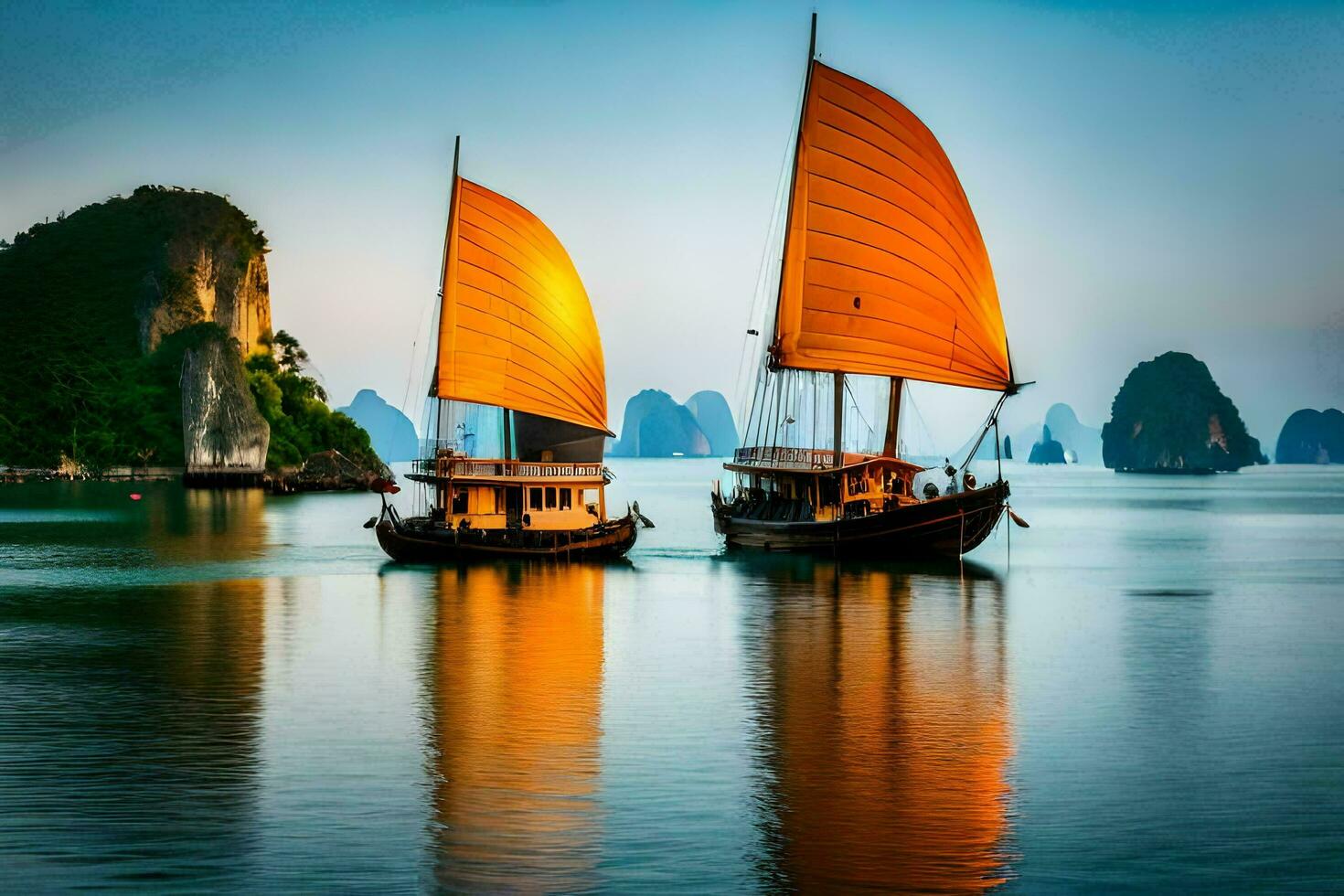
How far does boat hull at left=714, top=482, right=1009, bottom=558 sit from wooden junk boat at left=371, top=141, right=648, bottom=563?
215 inches

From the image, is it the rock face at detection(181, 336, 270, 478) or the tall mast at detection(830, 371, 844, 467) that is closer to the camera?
the tall mast at detection(830, 371, 844, 467)

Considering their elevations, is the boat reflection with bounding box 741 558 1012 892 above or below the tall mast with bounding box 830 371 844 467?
below

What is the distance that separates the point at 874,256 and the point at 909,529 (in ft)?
29.5

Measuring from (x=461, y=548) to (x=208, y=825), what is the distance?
25.3 metres

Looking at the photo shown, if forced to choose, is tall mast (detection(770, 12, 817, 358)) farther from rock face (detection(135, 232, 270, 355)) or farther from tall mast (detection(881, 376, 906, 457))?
rock face (detection(135, 232, 270, 355))

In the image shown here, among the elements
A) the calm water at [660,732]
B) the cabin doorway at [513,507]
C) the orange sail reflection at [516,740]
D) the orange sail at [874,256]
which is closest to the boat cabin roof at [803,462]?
the orange sail at [874,256]

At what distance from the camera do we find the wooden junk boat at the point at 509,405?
38750 millimetres

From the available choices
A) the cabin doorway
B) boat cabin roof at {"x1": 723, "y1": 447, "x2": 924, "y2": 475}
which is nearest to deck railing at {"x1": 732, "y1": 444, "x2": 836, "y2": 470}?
boat cabin roof at {"x1": 723, "y1": 447, "x2": 924, "y2": 475}

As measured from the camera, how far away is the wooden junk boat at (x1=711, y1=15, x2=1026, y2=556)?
4281 cm

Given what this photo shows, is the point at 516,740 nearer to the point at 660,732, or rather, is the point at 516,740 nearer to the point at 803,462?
the point at 660,732

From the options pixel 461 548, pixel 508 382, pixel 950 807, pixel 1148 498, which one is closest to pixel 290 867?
pixel 950 807

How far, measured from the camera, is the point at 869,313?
1756 inches

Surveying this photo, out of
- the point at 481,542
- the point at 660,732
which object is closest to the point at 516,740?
the point at 660,732

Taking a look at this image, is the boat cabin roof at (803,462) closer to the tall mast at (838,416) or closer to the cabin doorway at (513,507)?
the tall mast at (838,416)
